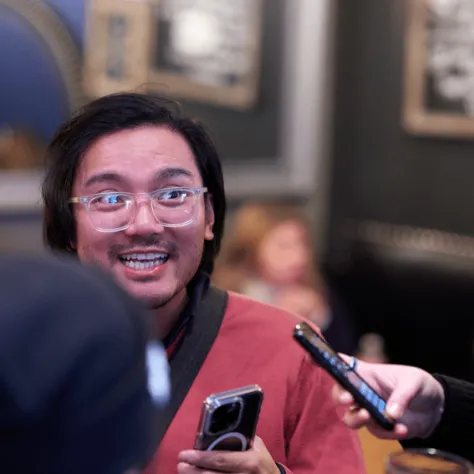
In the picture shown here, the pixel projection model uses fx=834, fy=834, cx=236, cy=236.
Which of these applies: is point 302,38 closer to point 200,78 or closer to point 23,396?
point 200,78

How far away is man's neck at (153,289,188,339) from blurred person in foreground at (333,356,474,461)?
31 centimetres

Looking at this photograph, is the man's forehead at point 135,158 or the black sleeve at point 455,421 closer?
the man's forehead at point 135,158

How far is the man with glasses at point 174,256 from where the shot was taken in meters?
1.25

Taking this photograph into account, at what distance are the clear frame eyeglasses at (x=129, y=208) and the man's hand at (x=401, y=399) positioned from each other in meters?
0.33

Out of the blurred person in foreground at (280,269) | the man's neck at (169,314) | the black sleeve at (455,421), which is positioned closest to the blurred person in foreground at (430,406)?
the black sleeve at (455,421)

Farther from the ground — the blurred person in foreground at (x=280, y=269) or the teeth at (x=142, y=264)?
the teeth at (x=142, y=264)

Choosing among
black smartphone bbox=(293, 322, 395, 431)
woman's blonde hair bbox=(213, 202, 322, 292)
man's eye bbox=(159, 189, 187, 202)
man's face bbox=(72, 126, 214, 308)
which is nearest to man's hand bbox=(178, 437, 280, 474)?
black smartphone bbox=(293, 322, 395, 431)

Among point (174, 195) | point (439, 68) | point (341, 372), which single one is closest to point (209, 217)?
point (174, 195)

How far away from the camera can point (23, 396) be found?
1.76 feet

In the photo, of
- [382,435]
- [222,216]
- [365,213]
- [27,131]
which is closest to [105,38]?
[27,131]

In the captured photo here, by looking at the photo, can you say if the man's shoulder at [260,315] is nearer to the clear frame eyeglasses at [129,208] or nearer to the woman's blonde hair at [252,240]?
the clear frame eyeglasses at [129,208]

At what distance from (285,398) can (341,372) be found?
0.76 ft

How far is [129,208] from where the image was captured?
1.26 metres

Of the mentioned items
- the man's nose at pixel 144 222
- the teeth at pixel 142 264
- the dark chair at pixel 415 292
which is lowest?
the dark chair at pixel 415 292
